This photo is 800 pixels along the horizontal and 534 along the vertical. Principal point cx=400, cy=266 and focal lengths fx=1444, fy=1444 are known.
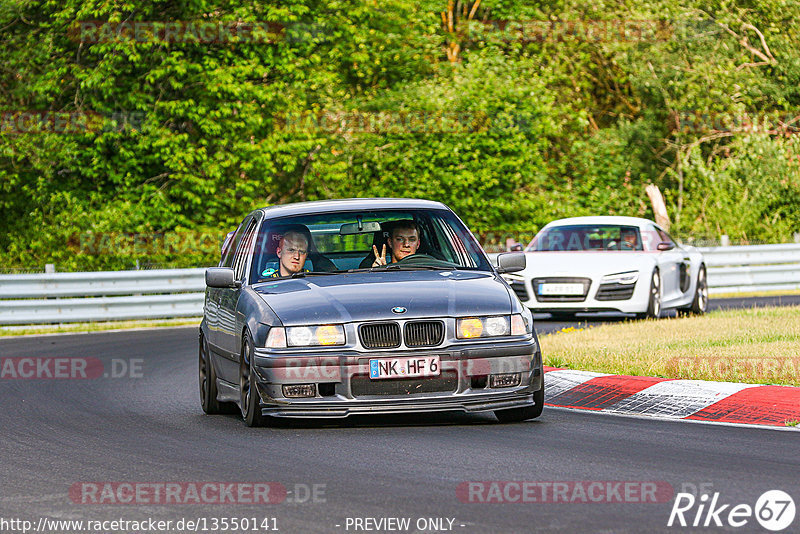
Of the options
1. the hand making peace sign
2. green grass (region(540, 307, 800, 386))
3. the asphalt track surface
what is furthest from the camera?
green grass (region(540, 307, 800, 386))

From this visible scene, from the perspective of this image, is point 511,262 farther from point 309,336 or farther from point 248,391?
point 248,391

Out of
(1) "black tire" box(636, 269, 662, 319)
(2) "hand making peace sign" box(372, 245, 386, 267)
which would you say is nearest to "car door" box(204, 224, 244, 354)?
(2) "hand making peace sign" box(372, 245, 386, 267)

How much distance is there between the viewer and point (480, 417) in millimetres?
9812

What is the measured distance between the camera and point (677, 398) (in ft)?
32.7

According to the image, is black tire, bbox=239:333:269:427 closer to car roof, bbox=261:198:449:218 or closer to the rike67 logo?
car roof, bbox=261:198:449:218

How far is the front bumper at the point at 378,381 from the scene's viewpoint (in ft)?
28.7

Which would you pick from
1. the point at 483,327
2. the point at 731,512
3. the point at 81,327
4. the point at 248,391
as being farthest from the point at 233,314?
the point at 81,327

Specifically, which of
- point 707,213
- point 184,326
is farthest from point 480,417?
point 707,213

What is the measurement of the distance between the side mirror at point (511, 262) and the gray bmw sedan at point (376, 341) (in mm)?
11

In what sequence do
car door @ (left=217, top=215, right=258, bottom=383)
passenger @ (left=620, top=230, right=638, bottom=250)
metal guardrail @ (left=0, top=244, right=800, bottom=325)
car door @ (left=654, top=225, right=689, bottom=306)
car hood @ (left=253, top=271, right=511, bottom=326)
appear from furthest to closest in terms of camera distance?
metal guardrail @ (left=0, top=244, right=800, bottom=325) → passenger @ (left=620, top=230, right=638, bottom=250) → car door @ (left=654, top=225, right=689, bottom=306) → car door @ (left=217, top=215, right=258, bottom=383) → car hood @ (left=253, top=271, right=511, bottom=326)

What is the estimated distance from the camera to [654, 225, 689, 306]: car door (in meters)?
19.4

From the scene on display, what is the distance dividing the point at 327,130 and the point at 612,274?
18875 mm

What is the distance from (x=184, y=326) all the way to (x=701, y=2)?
21.6m

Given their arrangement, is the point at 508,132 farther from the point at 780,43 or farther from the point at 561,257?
the point at 561,257
